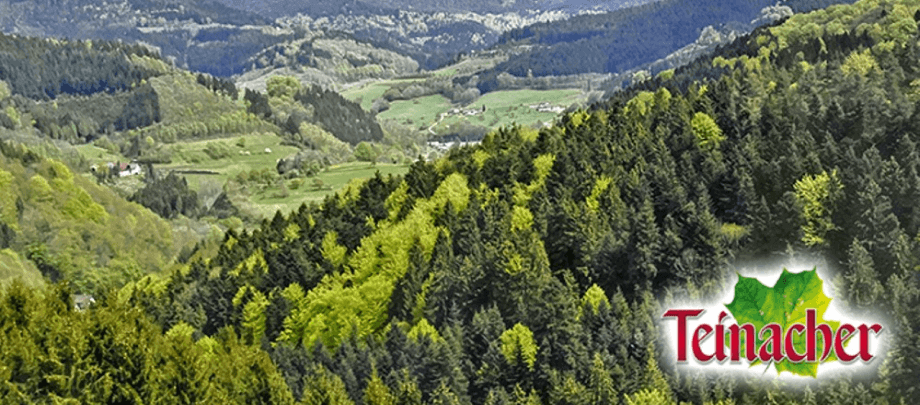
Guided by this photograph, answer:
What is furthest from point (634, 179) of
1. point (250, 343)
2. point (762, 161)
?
point (250, 343)

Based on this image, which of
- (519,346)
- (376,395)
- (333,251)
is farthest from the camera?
(333,251)

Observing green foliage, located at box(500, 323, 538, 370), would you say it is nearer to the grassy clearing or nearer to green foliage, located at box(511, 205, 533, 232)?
green foliage, located at box(511, 205, 533, 232)

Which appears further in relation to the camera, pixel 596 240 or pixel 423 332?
pixel 596 240

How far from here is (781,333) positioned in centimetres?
6806

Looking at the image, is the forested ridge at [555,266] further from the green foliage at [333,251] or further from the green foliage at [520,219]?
the green foliage at [520,219]

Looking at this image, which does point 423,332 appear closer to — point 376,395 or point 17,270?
point 376,395

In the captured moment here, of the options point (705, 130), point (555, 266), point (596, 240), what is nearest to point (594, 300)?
point (596, 240)

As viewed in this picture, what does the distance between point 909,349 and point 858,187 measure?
80.9 feet

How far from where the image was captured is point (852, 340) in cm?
7431

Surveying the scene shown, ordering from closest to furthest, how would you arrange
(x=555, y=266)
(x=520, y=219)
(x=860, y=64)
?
(x=555, y=266) → (x=520, y=219) → (x=860, y=64)

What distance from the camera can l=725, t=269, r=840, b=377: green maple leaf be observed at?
225ft

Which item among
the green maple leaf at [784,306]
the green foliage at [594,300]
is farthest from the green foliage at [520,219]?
the green maple leaf at [784,306]

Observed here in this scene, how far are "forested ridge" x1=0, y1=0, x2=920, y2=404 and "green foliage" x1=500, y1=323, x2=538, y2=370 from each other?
0.20 metres

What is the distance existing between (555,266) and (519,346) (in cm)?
2256
